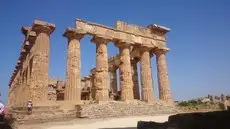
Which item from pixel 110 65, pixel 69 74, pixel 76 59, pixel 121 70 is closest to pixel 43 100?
pixel 69 74

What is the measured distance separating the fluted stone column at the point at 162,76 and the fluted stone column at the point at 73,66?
10825 millimetres

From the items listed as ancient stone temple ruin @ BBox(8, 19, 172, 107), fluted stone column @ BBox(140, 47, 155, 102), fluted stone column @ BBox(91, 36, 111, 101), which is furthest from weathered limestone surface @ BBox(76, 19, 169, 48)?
fluted stone column @ BBox(140, 47, 155, 102)

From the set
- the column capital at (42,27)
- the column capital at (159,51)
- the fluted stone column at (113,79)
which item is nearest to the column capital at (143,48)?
the column capital at (159,51)

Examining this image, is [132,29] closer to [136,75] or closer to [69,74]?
[136,75]

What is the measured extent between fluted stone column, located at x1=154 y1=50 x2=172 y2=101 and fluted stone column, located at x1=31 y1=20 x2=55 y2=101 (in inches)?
547

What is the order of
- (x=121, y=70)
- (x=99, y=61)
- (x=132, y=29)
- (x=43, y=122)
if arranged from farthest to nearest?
(x=132, y=29) < (x=121, y=70) < (x=99, y=61) < (x=43, y=122)

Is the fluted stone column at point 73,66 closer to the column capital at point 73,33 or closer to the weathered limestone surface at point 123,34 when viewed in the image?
the column capital at point 73,33

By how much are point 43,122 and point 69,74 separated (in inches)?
285

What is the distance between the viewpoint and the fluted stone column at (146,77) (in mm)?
25522

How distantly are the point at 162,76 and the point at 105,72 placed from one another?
8.20 metres

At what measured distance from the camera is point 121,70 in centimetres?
2470

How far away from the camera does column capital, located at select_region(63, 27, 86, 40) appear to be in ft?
69.8

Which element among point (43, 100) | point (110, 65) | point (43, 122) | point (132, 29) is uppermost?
point (132, 29)

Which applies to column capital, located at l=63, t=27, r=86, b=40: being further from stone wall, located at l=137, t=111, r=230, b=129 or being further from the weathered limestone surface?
stone wall, located at l=137, t=111, r=230, b=129
